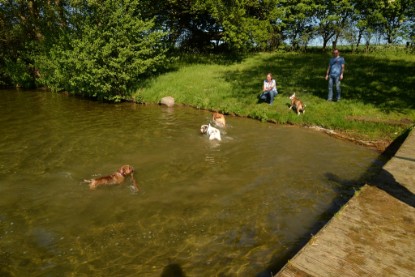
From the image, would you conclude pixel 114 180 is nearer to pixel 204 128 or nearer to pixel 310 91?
pixel 204 128

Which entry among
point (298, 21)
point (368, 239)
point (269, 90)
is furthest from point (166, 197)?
point (298, 21)

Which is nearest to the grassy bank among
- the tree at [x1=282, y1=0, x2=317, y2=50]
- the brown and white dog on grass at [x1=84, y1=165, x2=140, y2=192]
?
the brown and white dog on grass at [x1=84, y1=165, x2=140, y2=192]

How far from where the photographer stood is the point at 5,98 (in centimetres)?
2223

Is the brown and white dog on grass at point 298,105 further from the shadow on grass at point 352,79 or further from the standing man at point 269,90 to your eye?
the shadow on grass at point 352,79

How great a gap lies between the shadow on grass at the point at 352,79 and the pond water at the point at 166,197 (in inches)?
183

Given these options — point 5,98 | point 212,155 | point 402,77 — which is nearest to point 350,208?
point 212,155

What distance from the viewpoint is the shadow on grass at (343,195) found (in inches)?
228

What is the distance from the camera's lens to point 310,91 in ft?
58.7

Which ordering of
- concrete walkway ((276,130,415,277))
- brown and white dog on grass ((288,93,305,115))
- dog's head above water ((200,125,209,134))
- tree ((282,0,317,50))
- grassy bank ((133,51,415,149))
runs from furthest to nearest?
tree ((282,0,317,50)) → brown and white dog on grass ((288,93,305,115)) → grassy bank ((133,51,415,149)) → dog's head above water ((200,125,209,134)) → concrete walkway ((276,130,415,277))

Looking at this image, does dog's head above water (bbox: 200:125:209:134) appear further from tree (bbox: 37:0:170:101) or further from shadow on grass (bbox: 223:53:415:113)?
tree (bbox: 37:0:170:101)

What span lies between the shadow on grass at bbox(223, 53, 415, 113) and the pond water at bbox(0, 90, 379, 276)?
4.64 meters

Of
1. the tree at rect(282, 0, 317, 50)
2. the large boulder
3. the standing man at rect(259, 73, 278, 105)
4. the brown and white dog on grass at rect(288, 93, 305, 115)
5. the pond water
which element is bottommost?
the pond water

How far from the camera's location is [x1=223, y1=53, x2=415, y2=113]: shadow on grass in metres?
16.0

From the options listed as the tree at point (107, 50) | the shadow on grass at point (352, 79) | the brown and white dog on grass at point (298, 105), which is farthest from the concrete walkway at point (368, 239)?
the tree at point (107, 50)
